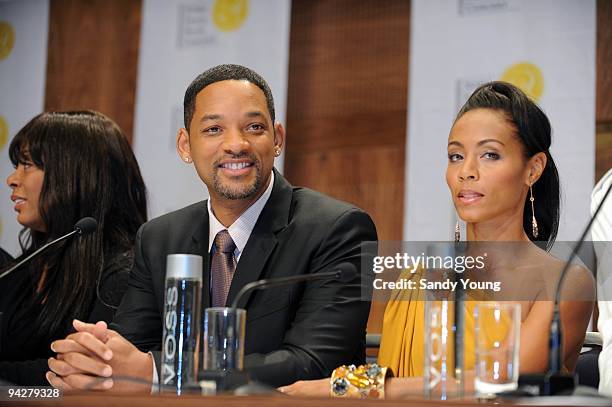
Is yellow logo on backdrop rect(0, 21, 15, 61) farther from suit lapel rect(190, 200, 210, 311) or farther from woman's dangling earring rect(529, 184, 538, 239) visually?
woman's dangling earring rect(529, 184, 538, 239)

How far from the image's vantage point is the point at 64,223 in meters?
3.01

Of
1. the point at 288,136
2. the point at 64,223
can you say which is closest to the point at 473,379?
the point at 64,223

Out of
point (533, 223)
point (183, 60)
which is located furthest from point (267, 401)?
point (183, 60)

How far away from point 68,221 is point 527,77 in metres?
1.62

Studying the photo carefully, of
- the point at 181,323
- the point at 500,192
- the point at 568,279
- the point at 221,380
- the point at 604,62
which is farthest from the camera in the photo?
the point at 604,62

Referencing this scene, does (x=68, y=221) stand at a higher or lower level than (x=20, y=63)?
lower

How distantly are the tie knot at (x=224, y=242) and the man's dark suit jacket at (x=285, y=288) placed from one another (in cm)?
4

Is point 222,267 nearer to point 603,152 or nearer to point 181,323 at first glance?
point 181,323

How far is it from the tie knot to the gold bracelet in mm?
734

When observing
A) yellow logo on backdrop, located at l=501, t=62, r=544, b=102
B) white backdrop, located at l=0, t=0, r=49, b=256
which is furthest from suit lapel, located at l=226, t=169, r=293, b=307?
white backdrop, located at l=0, t=0, r=49, b=256

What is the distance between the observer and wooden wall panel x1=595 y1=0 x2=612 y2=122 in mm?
3359

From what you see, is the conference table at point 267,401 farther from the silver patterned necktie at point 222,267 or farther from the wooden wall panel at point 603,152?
the wooden wall panel at point 603,152

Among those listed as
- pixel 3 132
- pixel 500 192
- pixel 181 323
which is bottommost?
pixel 181 323

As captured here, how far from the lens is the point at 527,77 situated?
11.1 ft
